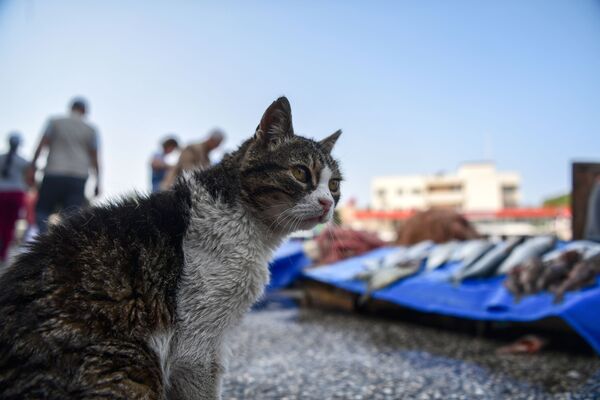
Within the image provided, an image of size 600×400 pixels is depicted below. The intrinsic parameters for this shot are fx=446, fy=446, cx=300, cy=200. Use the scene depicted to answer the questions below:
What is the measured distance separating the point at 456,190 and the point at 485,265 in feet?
189

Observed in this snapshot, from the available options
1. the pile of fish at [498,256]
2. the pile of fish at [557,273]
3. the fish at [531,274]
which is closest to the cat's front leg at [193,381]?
the pile of fish at [557,273]

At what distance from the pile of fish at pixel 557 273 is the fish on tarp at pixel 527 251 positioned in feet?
0.39

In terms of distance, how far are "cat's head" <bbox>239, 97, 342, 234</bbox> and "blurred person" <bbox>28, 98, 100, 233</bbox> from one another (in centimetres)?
397

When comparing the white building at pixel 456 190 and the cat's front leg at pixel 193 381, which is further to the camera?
the white building at pixel 456 190

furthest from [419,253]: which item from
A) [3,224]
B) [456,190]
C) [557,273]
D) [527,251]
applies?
[456,190]

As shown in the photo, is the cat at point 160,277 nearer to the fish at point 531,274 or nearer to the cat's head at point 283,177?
the cat's head at point 283,177

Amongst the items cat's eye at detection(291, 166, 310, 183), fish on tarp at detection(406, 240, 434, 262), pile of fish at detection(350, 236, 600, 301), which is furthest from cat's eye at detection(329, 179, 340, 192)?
fish on tarp at detection(406, 240, 434, 262)

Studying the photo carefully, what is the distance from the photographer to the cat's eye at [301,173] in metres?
1.95

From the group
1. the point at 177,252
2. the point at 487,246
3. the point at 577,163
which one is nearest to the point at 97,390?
the point at 177,252

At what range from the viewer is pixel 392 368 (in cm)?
336

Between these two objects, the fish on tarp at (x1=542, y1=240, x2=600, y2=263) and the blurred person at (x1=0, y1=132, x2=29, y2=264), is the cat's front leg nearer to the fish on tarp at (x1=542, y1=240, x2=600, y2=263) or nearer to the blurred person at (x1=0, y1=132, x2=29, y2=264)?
the fish on tarp at (x1=542, y1=240, x2=600, y2=263)

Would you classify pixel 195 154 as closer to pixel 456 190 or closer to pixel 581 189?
pixel 581 189

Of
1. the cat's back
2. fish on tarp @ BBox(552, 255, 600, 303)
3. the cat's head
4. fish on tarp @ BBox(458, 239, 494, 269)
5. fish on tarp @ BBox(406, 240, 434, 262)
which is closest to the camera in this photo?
the cat's back

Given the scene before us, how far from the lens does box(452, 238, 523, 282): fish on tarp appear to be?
15.1 ft
